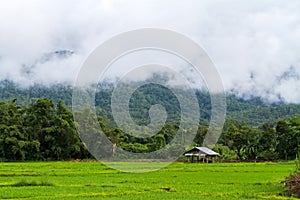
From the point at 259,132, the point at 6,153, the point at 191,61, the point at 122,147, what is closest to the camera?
the point at 191,61

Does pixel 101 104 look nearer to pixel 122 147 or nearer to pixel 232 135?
pixel 122 147

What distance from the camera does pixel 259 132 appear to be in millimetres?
56094

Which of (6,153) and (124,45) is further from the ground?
(124,45)

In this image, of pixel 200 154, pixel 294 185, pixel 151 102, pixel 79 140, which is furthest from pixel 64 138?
pixel 294 185

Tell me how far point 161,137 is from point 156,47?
28.4 meters

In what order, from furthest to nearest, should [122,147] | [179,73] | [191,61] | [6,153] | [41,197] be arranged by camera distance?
1. [122,147]
2. [6,153]
3. [179,73]
4. [191,61]
5. [41,197]

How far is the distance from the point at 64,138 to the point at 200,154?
15218mm

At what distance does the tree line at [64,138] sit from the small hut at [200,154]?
3779 mm

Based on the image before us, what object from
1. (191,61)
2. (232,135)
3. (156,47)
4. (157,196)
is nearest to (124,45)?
(156,47)

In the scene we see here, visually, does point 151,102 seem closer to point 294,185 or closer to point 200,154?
point 200,154

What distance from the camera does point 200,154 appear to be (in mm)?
48062

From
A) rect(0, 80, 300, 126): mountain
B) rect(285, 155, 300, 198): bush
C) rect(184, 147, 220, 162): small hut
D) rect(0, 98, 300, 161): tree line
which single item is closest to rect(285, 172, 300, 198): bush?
rect(285, 155, 300, 198): bush

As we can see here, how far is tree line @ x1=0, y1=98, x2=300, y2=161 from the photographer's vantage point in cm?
4772

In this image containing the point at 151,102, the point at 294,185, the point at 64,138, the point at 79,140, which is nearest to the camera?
the point at 294,185
